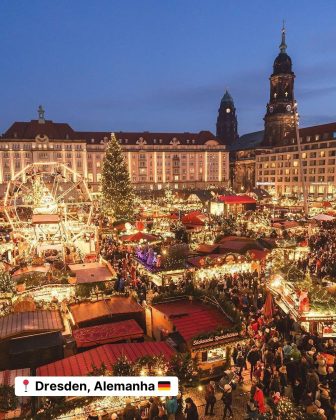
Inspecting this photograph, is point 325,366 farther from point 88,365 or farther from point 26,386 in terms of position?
point 26,386

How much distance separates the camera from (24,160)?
76.9 meters

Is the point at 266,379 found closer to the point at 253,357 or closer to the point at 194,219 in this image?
the point at 253,357

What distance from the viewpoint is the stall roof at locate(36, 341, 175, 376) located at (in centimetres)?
927

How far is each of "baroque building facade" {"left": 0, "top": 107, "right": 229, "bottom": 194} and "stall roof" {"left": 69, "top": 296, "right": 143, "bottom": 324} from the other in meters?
67.4

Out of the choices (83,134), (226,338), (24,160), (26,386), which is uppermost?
(83,134)

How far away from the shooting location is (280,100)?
85625 millimetres

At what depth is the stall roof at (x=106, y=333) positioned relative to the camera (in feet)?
36.8

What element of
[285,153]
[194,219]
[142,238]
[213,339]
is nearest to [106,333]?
[213,339]

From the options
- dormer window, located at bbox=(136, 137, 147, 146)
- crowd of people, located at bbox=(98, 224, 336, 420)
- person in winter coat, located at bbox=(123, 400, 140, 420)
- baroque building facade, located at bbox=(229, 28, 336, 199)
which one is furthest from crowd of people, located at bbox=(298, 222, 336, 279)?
dormer window, located at bbox=(136, 137, 147, 146)

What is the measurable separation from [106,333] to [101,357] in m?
1.96

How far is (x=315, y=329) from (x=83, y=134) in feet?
267

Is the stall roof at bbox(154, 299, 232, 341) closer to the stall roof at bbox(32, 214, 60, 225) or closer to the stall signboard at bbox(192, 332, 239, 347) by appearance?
the stall signboard at bbox(192, 332, 239, 347)

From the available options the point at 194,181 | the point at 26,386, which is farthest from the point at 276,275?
the point at 194,181

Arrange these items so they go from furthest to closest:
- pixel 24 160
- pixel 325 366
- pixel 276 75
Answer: pixel 276 75 < pixel 24 160 < pixel 325 366
